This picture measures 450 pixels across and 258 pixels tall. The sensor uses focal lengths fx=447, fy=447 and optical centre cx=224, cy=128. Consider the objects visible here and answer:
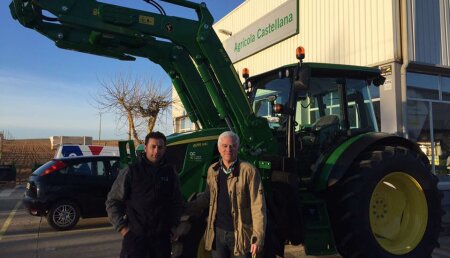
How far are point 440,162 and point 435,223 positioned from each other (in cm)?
739

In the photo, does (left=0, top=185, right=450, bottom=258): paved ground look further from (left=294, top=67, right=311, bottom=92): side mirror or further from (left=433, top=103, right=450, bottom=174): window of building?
(left=433, top=103, right=450, bottom=174): window of building

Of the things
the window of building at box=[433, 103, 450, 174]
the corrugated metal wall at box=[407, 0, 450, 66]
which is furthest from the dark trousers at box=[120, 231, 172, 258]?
the window of building at box=[433, 103, 450, 174]

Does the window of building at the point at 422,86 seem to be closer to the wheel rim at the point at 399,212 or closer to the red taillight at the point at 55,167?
the wheel rim at the point at 399,212

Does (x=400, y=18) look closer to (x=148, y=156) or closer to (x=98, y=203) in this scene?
(x=98, y=203)

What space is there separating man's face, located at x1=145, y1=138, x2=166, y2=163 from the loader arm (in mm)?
1987

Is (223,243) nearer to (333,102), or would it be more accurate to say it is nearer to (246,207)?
(246,207)

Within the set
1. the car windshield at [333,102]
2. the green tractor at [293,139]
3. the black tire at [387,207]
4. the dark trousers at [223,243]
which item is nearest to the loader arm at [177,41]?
the green tractor at [293,139]

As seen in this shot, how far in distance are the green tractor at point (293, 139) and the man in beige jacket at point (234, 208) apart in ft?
3.33

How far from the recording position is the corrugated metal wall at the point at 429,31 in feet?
37.6

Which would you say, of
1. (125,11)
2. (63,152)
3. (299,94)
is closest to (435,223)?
(299,94)

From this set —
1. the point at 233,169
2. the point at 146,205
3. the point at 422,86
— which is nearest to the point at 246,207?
the point at 233,169

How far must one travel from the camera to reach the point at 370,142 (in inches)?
226

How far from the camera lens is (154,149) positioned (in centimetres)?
367

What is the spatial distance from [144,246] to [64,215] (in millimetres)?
6612
